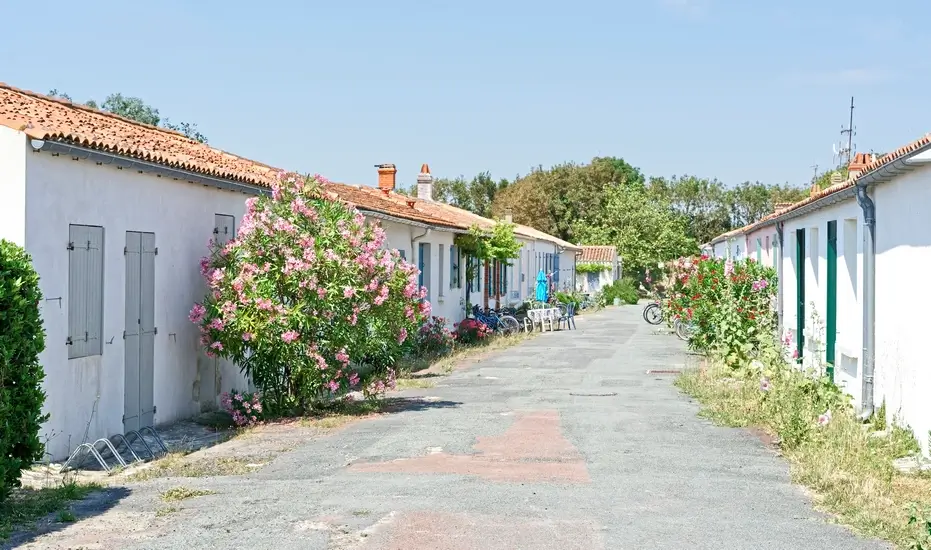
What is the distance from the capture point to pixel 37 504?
738cm

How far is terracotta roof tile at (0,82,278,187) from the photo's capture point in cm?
919

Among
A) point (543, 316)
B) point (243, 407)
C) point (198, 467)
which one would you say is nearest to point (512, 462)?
point (198, 467)

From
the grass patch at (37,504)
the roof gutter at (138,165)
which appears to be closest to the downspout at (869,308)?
the roof gutter at (138,165)

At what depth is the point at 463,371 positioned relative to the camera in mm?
19000

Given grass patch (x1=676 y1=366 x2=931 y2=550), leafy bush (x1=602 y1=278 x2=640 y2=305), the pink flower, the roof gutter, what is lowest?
grass patch (x1=676 y1=366 x2=931 y2=550)

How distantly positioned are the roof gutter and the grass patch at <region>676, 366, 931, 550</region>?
6.86 meters

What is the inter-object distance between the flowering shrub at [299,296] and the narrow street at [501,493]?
114 cm

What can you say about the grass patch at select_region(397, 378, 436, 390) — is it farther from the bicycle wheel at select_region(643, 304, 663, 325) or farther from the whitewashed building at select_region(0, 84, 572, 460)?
the bicycle wheel at select_region(643, 304, 663, 325)

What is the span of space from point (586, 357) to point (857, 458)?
13.3 meters

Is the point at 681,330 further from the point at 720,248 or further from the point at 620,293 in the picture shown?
the point at 620,293

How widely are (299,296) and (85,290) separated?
2.80 meters

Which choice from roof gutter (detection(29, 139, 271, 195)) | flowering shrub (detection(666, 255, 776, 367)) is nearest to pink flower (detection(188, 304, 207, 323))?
roof gutter (detection(29, 139, 271, 195))

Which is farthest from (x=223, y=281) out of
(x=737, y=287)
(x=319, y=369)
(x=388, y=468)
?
(x=737, y=287)

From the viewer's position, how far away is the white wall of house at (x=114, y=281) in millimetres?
9117
